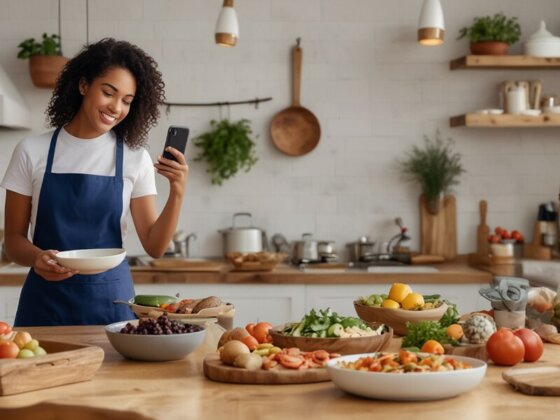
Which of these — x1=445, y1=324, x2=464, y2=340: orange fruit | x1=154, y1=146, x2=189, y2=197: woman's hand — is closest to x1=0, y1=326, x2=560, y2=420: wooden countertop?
x1=445, y1=324, x2=464, y2=340: orange fruit

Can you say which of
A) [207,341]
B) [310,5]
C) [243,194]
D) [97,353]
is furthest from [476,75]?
[97,353]

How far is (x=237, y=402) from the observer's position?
224 cm

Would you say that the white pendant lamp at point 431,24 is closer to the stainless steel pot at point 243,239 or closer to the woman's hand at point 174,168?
the stainless steel pot at point 243,239

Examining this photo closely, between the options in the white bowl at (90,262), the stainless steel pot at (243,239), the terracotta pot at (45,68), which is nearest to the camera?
the white bowl at (90,262)

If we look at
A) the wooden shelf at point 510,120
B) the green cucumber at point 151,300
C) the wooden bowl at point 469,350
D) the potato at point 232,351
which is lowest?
the wooden bowl at point 469,350

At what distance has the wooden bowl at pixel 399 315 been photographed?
3105 mm

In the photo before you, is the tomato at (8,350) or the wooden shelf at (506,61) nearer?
the tomato at (8,350)

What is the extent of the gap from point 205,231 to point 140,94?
8.59ft

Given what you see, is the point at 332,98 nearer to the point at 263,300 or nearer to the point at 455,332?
the point at 263,300

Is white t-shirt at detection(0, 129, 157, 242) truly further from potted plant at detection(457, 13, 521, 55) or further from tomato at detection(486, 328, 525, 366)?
potted plant at detection(457, 13, 521, 55)

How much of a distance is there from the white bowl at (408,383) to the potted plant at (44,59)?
399cm

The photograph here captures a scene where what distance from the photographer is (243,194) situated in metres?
6.08

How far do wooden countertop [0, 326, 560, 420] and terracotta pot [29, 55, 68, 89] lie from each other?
11.8 ft

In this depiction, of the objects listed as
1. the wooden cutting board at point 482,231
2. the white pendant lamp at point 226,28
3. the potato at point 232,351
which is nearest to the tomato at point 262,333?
the potato at point 232,351
